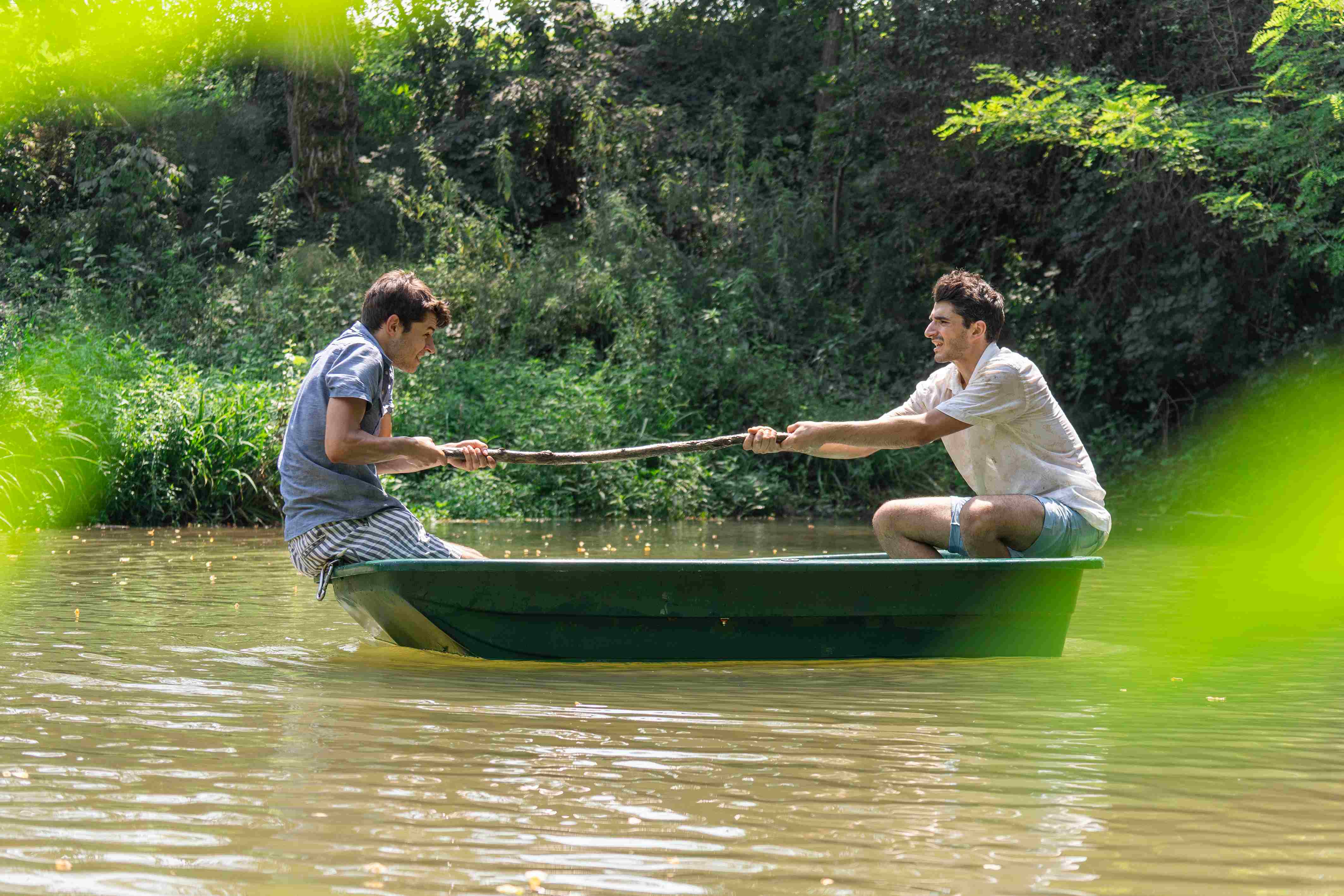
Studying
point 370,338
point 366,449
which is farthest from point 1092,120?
point 366,449

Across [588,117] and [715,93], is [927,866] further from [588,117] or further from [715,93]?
[715,93]

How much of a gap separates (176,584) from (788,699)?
15.1 feet

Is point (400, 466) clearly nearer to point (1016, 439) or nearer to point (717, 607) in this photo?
point (717, 607)

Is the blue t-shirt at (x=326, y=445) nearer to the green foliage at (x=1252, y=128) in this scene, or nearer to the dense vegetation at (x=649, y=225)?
the dense vegetation at (x=649, y=225)

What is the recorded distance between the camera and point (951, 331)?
595 centimetres

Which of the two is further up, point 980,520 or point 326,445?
point 326,445

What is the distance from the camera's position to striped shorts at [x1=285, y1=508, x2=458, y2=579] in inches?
219

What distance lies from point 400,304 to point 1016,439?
8.48 ft

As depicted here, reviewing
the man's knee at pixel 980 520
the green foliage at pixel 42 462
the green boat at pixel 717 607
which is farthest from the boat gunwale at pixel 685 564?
the green foliage at pixel 42 462

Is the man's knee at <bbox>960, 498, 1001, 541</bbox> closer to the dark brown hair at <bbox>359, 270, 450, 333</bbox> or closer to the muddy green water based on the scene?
the muddy green water

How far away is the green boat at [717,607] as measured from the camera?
5449mm

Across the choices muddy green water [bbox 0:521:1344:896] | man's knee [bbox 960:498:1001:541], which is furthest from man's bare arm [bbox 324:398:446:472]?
man's knee [bbox 960:498:1001:541]

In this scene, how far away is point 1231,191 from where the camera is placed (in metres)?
13.5

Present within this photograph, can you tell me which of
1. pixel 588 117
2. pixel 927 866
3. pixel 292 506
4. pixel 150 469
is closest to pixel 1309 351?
pixel 588 117
